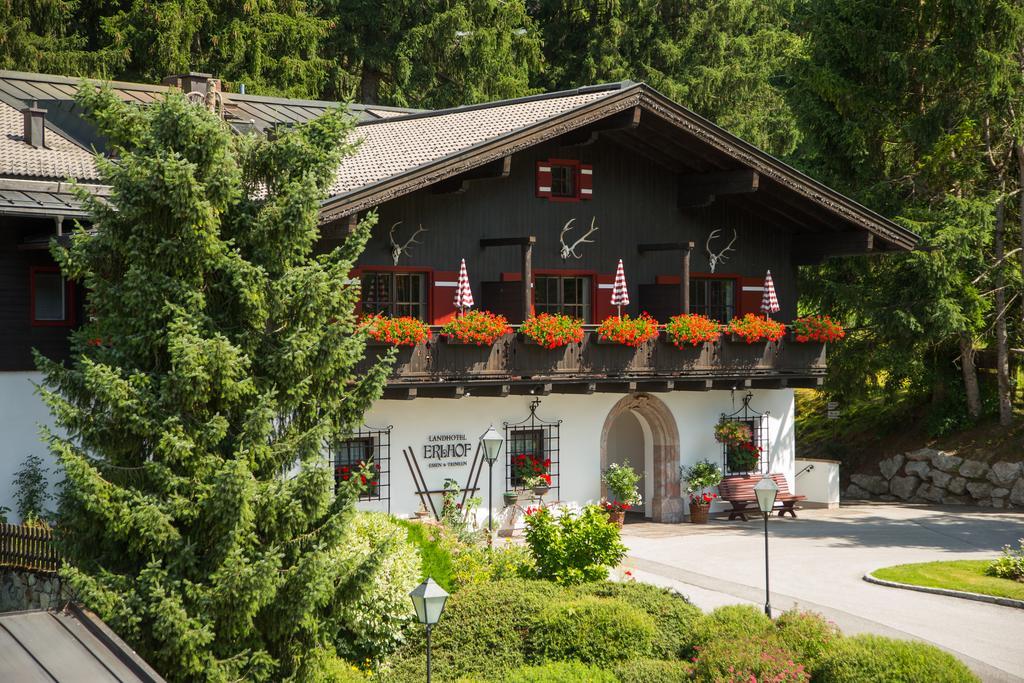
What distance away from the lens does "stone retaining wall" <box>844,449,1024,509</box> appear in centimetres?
2839

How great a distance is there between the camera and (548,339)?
2228cm

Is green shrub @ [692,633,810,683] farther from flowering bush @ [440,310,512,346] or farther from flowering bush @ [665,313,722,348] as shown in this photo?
flowering bush @ [665,313,722,348]

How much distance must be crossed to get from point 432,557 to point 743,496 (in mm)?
11109

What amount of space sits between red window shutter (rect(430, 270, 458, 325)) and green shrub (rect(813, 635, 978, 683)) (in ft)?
35.5

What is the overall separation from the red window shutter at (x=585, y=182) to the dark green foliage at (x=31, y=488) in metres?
11.0

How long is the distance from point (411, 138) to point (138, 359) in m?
13.0

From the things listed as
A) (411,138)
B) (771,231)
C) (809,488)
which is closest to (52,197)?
(411,138)

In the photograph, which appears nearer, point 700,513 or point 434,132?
point 434,132

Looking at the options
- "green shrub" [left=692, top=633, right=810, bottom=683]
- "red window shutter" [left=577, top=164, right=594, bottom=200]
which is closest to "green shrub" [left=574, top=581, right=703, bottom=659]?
"green shrub" [left=692, top=633, right=810, bottom=683]

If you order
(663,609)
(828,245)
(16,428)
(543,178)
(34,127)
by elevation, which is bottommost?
(663,609)

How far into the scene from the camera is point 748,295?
2705 cm

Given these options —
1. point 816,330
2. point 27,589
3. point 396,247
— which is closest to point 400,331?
point 396,247

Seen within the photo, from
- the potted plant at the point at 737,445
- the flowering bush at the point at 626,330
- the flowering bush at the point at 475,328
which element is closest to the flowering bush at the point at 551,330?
the flowering bush at the point at 475,328

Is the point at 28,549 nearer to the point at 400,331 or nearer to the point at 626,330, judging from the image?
the point at 400,331
